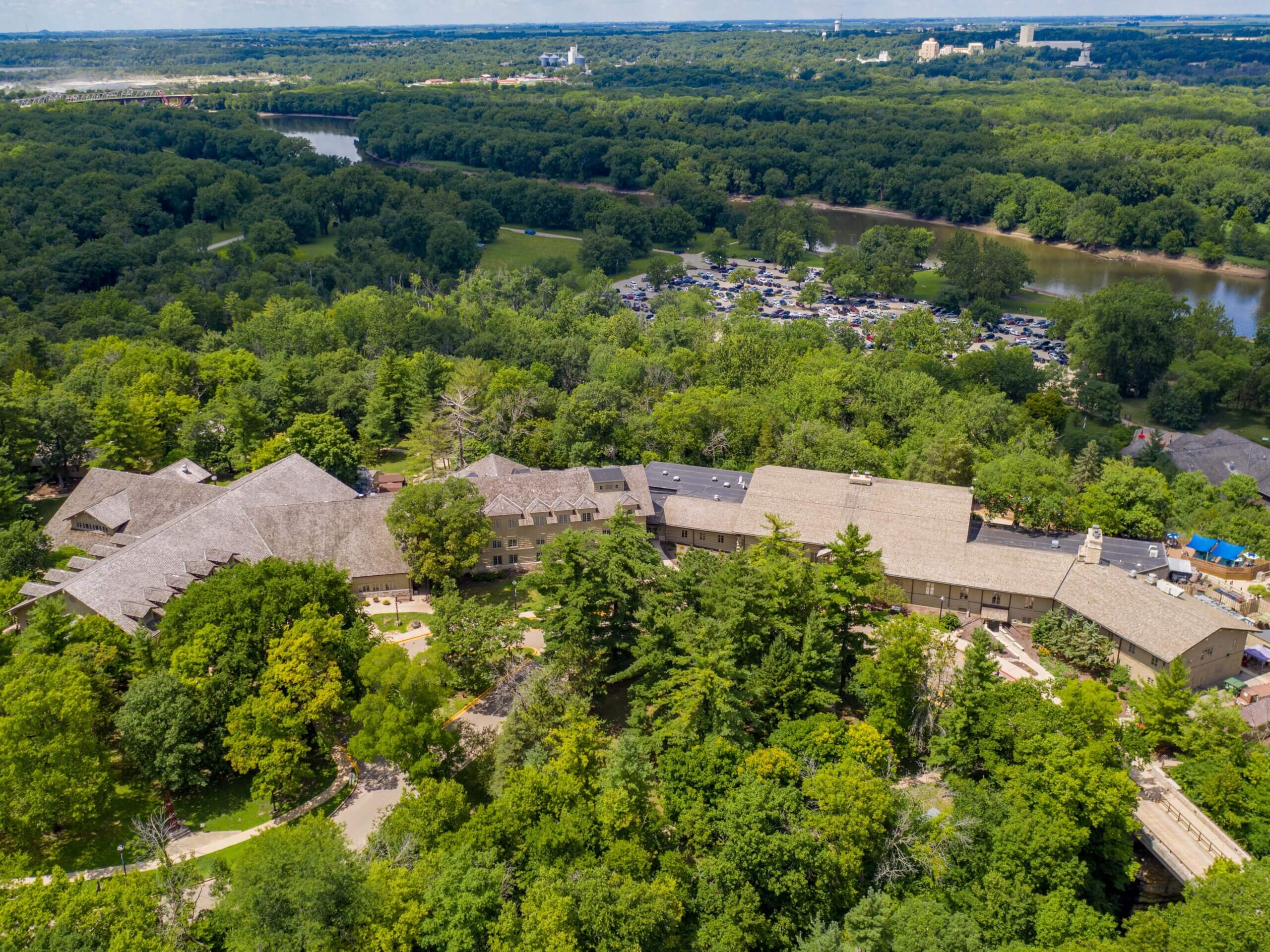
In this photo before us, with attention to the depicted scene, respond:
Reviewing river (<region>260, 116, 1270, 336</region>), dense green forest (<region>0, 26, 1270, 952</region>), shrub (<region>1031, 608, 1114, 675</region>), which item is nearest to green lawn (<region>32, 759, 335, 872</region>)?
dense green forest (<region>0, 26, 1270, 952</region>)

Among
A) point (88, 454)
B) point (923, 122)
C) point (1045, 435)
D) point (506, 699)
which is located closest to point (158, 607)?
point (506, 699)

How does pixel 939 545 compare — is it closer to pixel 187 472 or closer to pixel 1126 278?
pixel 187 472

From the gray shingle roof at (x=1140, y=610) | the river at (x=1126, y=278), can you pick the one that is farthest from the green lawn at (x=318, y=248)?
the gray shingle roof at (x=1140, y=610)

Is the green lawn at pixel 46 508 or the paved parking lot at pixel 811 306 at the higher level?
the green lawn at pixel 46 508

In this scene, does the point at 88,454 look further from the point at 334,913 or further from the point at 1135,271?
the point at 1135,271

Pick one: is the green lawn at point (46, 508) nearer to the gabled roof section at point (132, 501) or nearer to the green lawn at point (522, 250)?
the gabled roof section at point (132, 501)

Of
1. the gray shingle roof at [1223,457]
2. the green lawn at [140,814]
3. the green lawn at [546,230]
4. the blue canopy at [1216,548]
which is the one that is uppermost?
the green lawn at [140,814]

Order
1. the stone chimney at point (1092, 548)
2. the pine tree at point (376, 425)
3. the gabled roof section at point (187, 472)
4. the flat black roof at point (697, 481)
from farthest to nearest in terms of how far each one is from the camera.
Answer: the pine tree at point (376, 425) < the gabled roof section at point (187, 472) < the flat black roof at point (697, 481) < the stone chimney at point (1092, 548)
